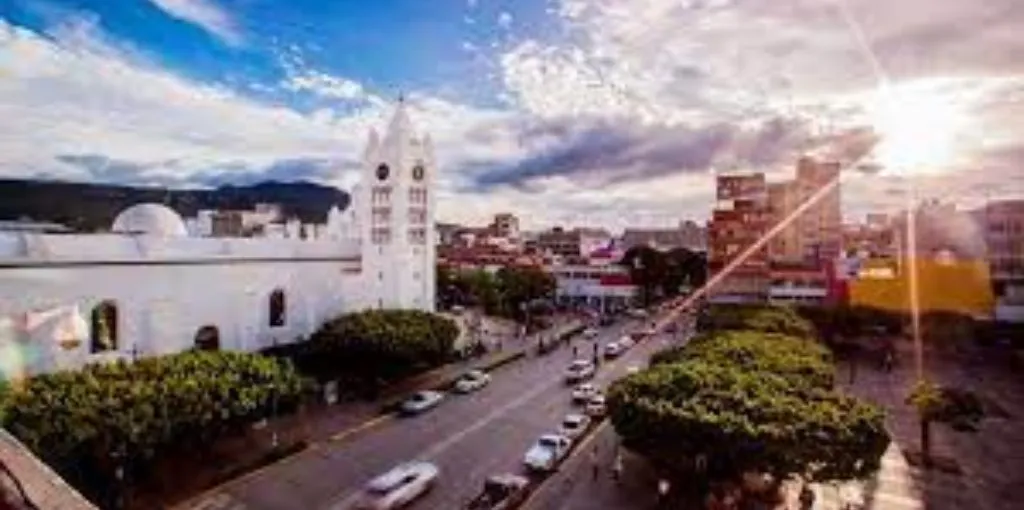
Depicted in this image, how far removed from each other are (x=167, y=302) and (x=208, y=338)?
2726 millimetres

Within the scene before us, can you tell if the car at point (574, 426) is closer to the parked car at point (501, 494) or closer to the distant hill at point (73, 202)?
the parked car at point (501, 494)

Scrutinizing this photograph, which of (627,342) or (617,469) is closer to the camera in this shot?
(617,469)

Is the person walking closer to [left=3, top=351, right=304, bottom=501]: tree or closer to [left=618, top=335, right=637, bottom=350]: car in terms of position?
[left=3, top=351, right=304, bottom=501]: tree

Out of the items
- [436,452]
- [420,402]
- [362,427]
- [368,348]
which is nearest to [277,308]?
[368,348]

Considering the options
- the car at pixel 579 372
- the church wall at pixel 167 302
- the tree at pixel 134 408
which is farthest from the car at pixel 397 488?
the car at pixel 579 372

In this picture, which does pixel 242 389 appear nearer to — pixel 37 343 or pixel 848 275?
pixel 37 343

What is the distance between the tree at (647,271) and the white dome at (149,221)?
5386 cm

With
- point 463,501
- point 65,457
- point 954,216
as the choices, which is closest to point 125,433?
point 65,457

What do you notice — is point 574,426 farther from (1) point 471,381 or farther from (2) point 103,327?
(2) point 103,327

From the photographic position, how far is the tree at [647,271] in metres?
89.0

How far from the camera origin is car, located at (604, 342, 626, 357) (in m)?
51.3

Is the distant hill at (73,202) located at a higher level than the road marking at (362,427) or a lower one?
higher

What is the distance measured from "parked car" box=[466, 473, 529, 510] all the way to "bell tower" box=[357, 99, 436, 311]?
22343 millimetres

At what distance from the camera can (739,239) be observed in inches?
2753
